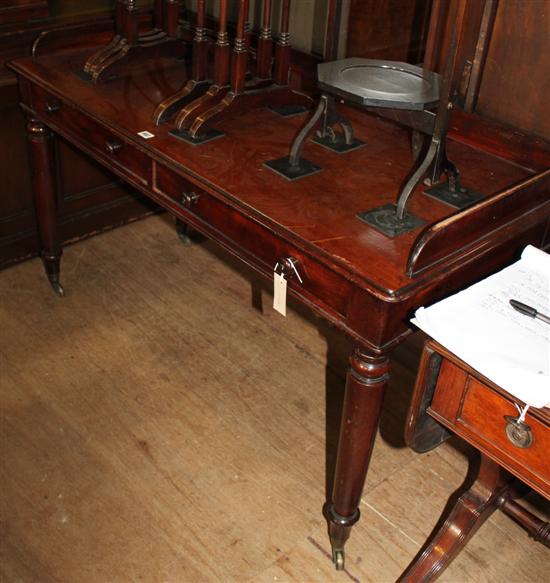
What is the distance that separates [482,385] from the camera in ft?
5.04

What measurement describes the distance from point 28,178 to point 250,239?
152cm

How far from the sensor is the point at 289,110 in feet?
7.82

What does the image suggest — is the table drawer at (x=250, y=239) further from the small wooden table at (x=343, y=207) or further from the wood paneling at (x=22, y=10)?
the wood paneling at (x=22, y=10)

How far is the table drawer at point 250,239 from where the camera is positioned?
1758 millimetres

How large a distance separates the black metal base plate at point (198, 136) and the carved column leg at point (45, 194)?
0.77 metres

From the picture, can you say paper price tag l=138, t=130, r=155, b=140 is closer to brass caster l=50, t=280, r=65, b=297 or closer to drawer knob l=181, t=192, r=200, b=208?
drawer knob l=181, t=192, r=200, b=208

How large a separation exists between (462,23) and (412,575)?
4.34 feet

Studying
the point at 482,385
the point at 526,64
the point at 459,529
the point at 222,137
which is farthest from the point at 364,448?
the point at 526,64

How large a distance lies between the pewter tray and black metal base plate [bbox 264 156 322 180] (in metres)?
0.21

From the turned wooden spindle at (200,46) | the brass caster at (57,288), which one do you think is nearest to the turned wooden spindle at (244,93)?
the turned wooden spindle at (200,46)

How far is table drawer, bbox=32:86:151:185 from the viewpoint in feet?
7.40

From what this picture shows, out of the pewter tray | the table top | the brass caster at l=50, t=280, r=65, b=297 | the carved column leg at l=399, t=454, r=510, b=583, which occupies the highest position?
the pewter tray

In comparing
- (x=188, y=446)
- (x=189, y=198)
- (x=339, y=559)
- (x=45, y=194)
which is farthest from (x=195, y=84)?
(x=339, y=559)

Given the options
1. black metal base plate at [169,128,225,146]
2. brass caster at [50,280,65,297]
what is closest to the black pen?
black metal base plate at [169,128,225,146]
